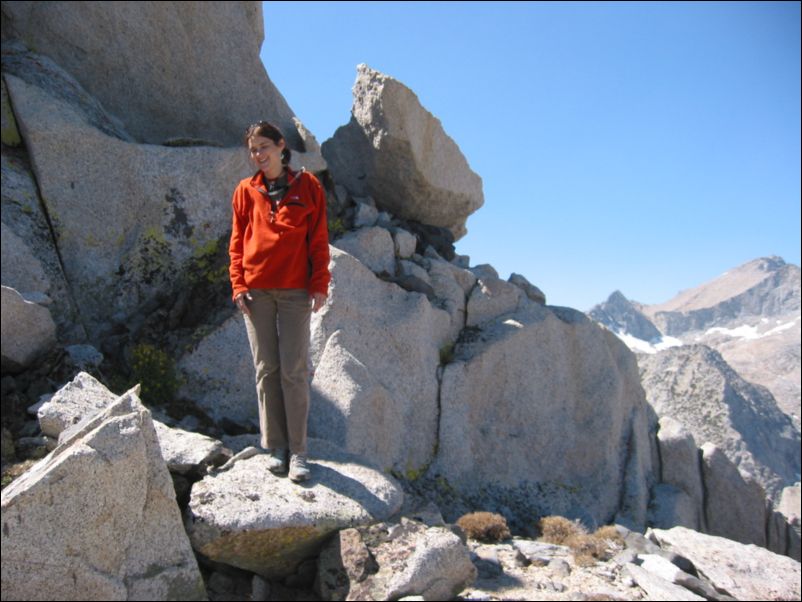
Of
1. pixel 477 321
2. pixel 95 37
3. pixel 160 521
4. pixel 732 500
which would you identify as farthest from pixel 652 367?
pixel 160 521

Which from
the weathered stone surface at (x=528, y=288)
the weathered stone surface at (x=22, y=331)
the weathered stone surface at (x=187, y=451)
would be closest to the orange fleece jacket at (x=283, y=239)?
the weathered stone surface at (x=187, y=451)

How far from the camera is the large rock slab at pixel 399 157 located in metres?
21.3

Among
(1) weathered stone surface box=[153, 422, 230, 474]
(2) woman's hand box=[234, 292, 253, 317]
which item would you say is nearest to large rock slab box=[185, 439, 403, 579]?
(1) weathered stone surface box=[153, 422, 230, 474]

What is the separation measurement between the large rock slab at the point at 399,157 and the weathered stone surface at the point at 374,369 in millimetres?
5734

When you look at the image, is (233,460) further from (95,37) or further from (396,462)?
(95,37)

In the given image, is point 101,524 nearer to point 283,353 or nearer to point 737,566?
point 283,353

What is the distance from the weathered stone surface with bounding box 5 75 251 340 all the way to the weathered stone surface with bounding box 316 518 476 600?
374 inches

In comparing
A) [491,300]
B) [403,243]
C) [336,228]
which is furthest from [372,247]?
[491,300]

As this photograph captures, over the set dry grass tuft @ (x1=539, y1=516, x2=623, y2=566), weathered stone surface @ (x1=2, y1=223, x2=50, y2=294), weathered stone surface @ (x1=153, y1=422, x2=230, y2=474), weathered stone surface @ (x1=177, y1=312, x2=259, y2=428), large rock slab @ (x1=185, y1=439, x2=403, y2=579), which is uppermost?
weathered stone surface @ (x1=2, y1=223, x2=50, y2=294)

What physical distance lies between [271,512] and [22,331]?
23.9ft

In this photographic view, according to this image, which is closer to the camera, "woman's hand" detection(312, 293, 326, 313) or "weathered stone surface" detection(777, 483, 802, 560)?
"woman's hand" detection(312, 293, 326, 313)

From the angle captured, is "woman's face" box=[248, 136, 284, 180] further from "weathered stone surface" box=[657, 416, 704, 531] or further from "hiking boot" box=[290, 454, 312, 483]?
"weathered stone surface" box=[657, 416, 704, 531]

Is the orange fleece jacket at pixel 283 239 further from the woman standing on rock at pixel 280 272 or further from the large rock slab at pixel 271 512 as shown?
the large rock slab at pixel 271 512

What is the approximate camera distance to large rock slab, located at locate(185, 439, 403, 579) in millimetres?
9000
